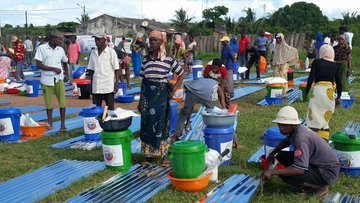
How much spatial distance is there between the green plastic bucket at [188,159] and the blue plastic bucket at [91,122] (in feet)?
8.71

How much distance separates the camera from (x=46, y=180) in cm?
530

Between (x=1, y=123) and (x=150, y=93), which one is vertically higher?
(x=150, y=93)

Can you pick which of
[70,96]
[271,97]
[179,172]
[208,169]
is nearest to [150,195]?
[179,172]

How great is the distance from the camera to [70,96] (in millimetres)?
12734

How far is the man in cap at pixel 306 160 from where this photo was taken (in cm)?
424

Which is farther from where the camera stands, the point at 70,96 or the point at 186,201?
the point at 70,96

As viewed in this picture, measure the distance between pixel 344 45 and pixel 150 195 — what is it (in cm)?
677

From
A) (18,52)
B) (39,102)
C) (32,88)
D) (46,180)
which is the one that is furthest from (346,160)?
(18,52)

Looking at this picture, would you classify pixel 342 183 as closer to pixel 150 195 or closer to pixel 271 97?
pixel 150 195

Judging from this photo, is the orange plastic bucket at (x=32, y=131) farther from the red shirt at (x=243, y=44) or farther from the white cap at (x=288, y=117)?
the red shirt at (x=243, y=44)

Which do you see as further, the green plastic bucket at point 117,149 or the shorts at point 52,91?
the shorts at point 52,91

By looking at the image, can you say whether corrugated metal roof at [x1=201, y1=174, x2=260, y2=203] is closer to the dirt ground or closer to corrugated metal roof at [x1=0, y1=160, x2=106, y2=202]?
corrugated metal roof at [x1=0, y1=160, x2=106, y2=202]

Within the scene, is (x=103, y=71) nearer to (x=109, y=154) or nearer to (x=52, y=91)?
(x=52, y=91)

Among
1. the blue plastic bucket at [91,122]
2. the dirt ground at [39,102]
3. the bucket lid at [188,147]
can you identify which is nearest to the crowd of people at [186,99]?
the blue plastic bucket at [91,122]
